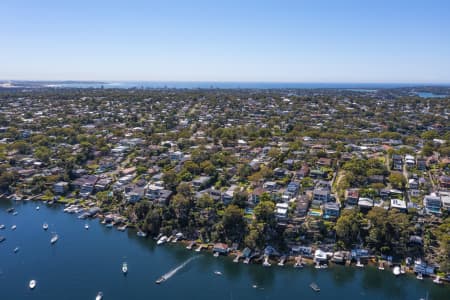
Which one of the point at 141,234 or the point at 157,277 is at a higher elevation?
the point at 141,234

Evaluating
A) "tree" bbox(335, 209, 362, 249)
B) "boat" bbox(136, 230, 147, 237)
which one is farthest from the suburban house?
"boat" bbox(136, 230, 147, 237)

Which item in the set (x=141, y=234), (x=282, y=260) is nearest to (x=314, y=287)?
(x=282, y=260)

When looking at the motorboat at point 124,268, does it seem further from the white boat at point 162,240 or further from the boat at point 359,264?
the boat at point 359,264

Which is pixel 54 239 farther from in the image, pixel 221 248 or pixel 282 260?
pixel 282 260

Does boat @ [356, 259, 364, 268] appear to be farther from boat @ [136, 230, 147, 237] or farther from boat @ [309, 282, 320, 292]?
boat @ [136, 230, 147, 237]

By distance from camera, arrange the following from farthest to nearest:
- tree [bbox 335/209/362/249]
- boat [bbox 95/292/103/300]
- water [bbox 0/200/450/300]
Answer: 1. tree [bbox 335/209/362/249]
2. water [bbox 0/200/450/300]
3. boat [bbox 95/292/103/300]

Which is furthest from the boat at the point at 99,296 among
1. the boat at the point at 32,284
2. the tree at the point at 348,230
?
the tree at the point at 348,230

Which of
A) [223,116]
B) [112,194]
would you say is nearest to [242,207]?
[112,194]

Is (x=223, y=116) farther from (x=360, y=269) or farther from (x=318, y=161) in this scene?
(x=360, y=269)
